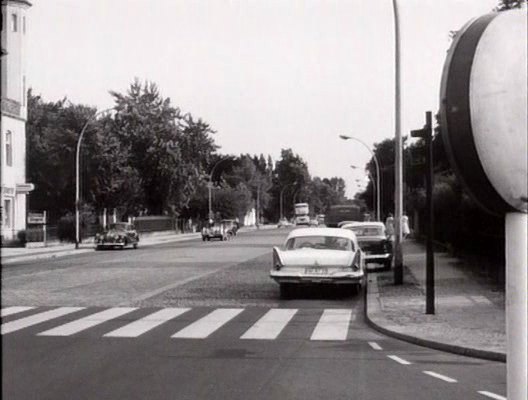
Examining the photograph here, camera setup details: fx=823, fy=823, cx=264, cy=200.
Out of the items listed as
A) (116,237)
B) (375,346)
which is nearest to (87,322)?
(375,346)

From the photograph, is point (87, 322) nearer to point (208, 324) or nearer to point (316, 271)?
point (208, 324)

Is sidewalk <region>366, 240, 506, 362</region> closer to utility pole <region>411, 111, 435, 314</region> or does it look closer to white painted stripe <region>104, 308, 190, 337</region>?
utility pole <region>411, 111, 435, 314</region>

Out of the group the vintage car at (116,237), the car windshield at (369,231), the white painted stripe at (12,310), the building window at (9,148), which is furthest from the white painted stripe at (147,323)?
the building window at (9,148)

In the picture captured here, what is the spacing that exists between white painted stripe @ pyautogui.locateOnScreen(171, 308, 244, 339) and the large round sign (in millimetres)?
9990

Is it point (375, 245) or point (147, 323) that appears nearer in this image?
point (147, 323)

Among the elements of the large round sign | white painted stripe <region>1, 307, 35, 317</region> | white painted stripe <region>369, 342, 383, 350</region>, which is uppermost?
the large round sign

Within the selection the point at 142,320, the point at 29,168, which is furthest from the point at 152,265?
the point at 29,168

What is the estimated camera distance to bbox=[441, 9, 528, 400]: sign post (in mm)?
1785

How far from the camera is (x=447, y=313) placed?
1407 cm

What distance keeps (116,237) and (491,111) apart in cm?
4432

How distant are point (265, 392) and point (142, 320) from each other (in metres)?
6.22

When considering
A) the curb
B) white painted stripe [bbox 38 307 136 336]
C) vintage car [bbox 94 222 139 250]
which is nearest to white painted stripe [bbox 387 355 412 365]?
the curb

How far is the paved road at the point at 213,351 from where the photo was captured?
25.5 ft

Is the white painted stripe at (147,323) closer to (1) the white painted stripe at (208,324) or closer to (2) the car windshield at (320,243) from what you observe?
(1) the white painted stripe at (208,324)
